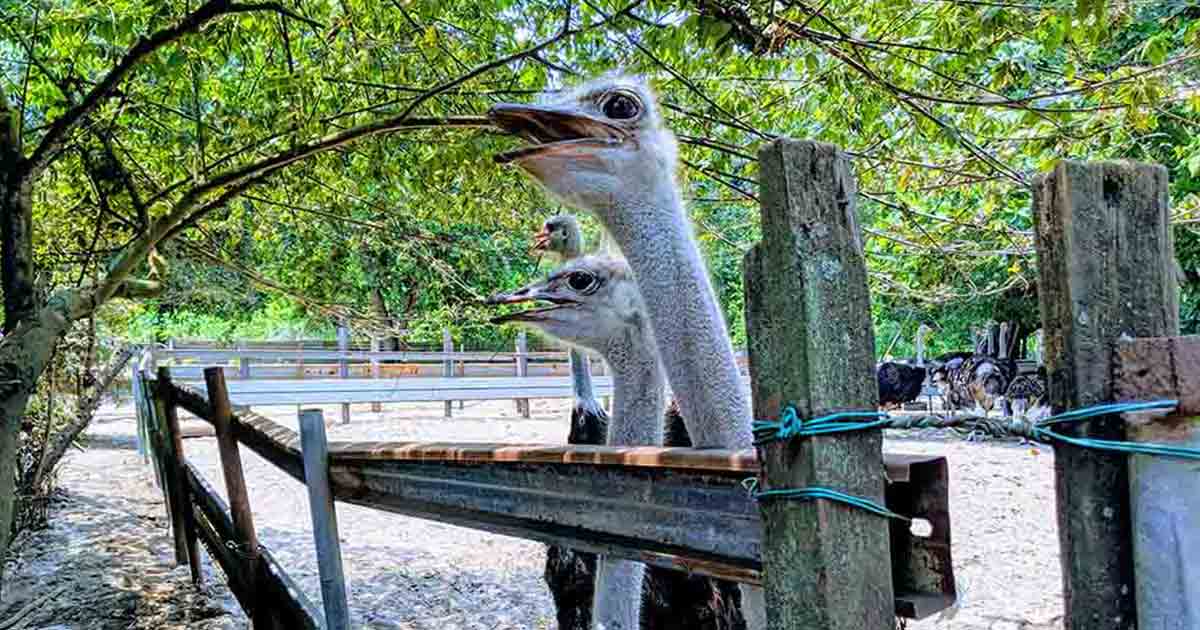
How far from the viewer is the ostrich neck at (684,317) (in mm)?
1719

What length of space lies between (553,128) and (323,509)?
1.08m

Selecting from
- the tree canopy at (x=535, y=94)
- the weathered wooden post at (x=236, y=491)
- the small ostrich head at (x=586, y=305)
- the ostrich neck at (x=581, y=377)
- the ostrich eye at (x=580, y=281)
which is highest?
the tree canopy at (x=535, y=94)

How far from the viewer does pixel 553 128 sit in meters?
1.89

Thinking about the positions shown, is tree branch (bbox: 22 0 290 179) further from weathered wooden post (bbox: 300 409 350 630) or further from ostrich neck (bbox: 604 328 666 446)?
ostrich neck (bbox: 604 328 666 446)

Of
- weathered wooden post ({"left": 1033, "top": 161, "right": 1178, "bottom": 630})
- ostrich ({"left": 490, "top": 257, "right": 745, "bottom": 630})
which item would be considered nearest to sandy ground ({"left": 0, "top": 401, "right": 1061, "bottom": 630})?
ostrich ({"left": 490, "top": 257, "right": 745, "bottom": 630})

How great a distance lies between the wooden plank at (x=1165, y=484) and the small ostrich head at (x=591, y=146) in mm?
1262

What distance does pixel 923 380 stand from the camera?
12.8 meters

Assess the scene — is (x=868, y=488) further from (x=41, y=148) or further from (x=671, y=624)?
(x=41, y=148)

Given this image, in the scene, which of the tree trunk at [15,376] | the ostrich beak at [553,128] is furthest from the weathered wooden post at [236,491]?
the ostrich beak at [553,128]

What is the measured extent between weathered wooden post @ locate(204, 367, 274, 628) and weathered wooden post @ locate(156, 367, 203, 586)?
1.69 meters

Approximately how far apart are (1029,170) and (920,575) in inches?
156

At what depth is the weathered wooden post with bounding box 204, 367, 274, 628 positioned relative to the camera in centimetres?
292

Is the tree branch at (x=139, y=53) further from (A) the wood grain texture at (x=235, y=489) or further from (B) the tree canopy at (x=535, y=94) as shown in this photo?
(A) the wood grain texture at (x=235, y=489)

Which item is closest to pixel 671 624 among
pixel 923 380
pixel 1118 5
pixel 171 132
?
pixel 1118 5
